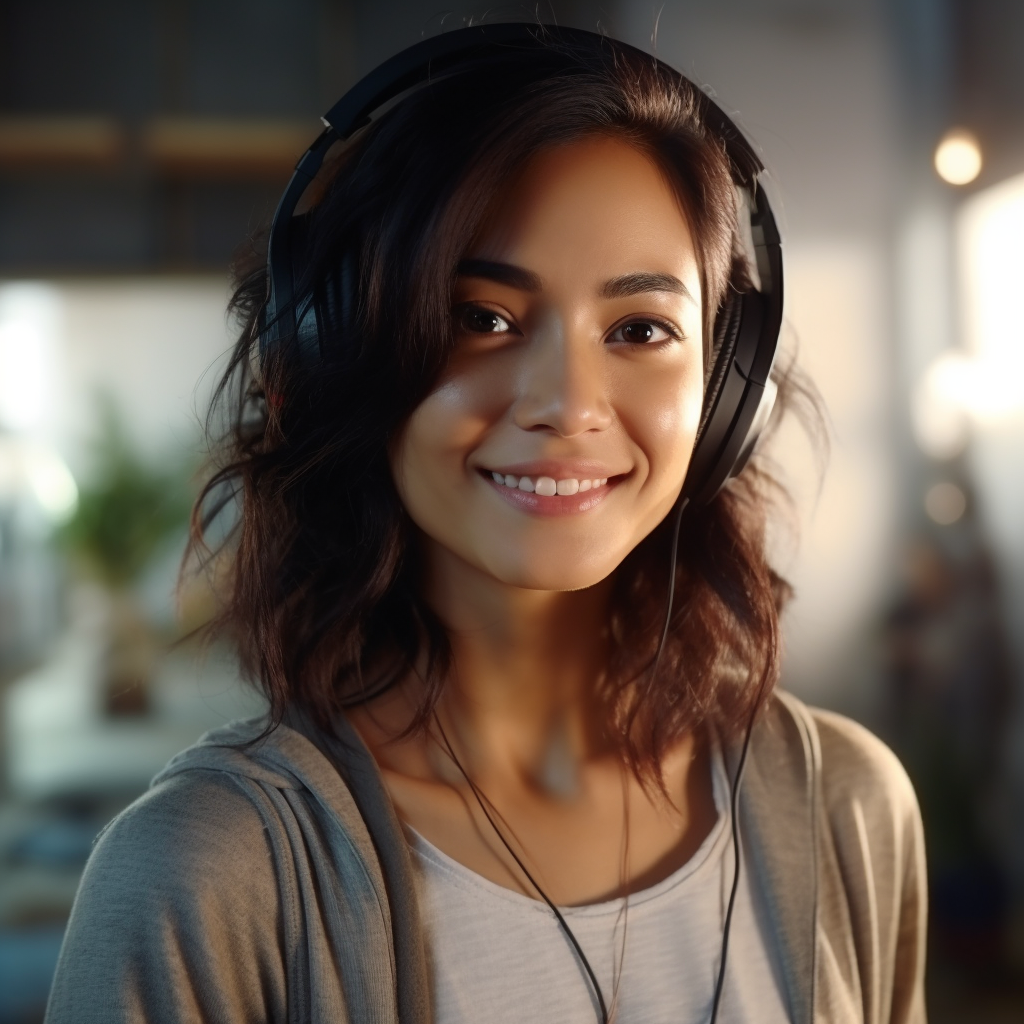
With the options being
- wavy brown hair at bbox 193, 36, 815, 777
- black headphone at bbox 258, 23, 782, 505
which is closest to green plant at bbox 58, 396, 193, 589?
wavy brown hair at bbox 193, 36, 815, 777

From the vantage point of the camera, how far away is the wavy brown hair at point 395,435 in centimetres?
78

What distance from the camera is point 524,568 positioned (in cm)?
80

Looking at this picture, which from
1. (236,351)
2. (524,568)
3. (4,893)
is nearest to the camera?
(524,568)

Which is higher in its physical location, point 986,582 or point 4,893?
point 986,582

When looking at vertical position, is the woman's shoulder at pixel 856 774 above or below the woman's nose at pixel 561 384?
below

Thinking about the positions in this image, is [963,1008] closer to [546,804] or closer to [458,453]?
[546,804]

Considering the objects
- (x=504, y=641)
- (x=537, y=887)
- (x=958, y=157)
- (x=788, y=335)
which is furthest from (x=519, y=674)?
(x=958, y=157)

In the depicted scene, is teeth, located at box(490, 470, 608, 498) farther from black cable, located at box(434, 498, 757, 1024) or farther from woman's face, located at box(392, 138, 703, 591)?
black cable, located at box(434, 498, 757, 1024)

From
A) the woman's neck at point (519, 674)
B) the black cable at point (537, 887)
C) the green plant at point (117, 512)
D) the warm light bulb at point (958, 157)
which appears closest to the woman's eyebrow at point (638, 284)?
the woman's neck at point (519, 674)

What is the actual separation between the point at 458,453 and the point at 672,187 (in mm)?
277

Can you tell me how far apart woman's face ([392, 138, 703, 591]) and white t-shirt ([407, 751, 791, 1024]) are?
0.86 ft

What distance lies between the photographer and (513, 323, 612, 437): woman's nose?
77cm

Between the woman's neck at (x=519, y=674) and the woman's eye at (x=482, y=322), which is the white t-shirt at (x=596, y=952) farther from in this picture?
the woman's eye at (x=482, y=322)

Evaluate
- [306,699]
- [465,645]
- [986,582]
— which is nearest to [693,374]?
[465,645]
